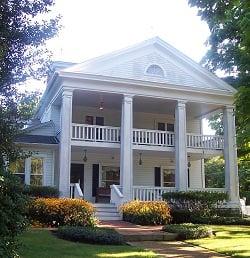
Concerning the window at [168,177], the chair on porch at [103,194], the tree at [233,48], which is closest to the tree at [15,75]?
the tree at [233,48]

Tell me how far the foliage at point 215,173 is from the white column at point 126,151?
1821cm

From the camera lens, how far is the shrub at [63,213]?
16.4m

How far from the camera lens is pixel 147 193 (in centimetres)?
2312

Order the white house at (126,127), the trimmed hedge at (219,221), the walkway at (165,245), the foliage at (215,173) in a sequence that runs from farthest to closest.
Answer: the foliage at (215,173)
the white house at (126,127)
the trimmed hedge at (219,221)
the walkway at (165,245)

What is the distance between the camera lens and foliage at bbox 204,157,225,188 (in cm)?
3942

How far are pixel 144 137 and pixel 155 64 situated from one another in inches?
171

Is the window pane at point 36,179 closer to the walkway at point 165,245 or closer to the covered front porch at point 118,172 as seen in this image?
the covered front porch at point 118,172

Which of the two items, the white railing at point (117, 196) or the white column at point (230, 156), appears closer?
the white railing at point (117, 196)

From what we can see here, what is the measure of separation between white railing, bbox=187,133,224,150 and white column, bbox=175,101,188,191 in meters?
1.50

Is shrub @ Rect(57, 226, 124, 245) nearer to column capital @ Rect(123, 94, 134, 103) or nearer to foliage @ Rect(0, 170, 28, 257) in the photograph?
foliage @ Rect(0, 170, 28, 257)

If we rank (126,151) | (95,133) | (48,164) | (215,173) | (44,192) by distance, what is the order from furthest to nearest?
1. (215,173)
2. (48,164)
3. (95,133)
4. (126,151)
5. (44,192)

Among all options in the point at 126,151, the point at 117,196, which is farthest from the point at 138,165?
the point at 117,196

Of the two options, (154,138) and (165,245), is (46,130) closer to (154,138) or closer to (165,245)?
(154,138)

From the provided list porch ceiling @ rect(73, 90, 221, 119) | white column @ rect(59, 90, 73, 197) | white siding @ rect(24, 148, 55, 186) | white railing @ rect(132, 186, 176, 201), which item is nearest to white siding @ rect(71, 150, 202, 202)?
white siding @ rect(24, 148, 55, 186)
